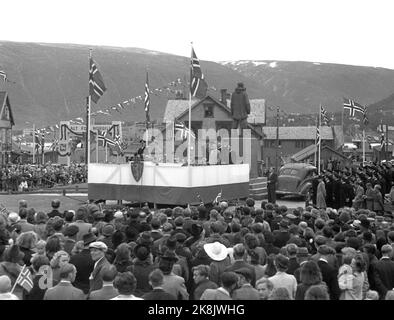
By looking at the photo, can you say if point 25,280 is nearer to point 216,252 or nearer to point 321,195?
point 216,252

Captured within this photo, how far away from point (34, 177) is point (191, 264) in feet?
106

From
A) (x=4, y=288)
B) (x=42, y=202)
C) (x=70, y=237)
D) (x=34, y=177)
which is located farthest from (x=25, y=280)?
(x=34, y=177)

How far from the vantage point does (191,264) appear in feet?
30.2

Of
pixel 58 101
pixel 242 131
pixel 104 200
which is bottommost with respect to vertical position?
pixel 104 200

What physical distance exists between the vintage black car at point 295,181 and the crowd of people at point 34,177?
14.9 m

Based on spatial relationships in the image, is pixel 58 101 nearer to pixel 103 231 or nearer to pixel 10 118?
pixel 10 118

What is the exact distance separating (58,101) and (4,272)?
178657 millimetres

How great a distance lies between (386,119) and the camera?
139m

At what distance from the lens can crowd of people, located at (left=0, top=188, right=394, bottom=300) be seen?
22.6ft

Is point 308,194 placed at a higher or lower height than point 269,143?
lower

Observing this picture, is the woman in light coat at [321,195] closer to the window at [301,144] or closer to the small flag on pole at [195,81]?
the small flag on pole at [195,81]

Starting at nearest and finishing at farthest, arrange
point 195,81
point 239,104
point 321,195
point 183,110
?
1. point 195,81
2. point 321,195
3. point 239,104
4. point 183,110

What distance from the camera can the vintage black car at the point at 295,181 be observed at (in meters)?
30.9
